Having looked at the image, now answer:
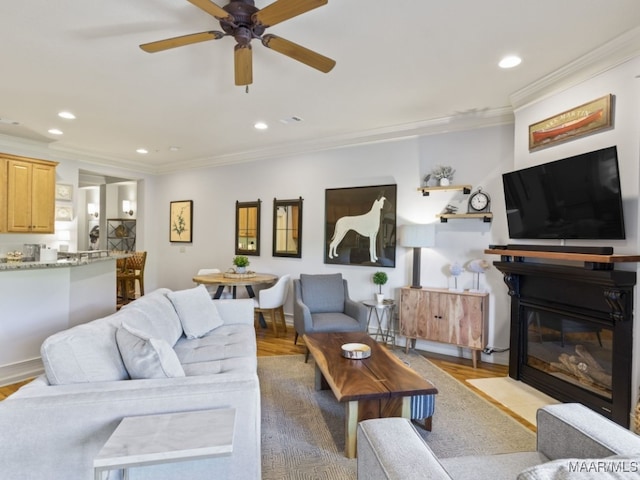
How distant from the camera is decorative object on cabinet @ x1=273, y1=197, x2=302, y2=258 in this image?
4.99 metres

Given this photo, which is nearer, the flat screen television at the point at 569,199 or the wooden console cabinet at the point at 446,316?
the flat screen television at the point at 569,199

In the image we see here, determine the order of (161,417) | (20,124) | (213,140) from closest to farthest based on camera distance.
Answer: (161,417) → (20,124) → (213,140)

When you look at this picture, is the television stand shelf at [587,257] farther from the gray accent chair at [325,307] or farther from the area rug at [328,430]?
the gray accent chair at [325,307]

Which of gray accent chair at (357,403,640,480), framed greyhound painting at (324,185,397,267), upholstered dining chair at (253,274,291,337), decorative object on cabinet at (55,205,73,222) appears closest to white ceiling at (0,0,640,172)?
framed greyhound painting at (324,185,397,267)

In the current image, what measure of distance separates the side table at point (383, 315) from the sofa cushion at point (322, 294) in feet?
1.05

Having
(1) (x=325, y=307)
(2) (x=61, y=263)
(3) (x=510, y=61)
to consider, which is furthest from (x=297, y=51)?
(2) (x=61, y=263)

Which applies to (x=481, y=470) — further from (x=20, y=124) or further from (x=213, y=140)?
(x=20, y=124)

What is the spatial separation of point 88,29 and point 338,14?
1.65 meters

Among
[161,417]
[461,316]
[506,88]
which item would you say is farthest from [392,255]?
[161,417]

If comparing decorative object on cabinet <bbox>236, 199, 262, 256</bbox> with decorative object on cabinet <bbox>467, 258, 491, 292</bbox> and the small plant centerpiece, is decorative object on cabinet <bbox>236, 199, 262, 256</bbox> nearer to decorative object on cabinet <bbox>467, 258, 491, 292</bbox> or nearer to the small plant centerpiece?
the small plant centerpiece

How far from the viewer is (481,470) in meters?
1.23

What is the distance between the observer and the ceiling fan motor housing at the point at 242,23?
1.88m

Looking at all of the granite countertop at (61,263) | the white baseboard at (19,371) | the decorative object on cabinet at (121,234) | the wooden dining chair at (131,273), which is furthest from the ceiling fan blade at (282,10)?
the decorative object on cabinet at (121,234)

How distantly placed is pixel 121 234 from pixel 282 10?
8.44 meters
